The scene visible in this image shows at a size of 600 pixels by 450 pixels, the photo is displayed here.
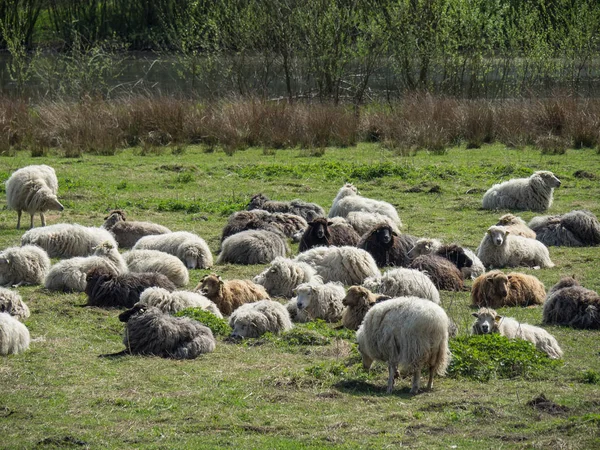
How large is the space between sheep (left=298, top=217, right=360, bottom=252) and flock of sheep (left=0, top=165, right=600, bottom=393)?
2cm

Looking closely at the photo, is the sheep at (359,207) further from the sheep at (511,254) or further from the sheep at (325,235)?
the sheep at (511,254)

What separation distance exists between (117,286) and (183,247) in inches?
93.4

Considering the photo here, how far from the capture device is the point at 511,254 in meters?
13.4

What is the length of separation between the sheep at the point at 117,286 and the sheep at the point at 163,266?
821 mm

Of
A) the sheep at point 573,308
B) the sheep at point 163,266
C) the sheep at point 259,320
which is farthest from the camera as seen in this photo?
the sheep at point 163,266

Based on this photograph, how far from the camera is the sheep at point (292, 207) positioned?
636 inches

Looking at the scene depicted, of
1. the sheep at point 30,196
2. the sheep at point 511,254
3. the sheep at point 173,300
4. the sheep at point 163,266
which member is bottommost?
the sheep at point 511,254

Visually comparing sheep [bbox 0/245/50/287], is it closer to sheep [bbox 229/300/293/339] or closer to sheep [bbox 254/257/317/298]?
sheep [bbox 254/257/317/298]

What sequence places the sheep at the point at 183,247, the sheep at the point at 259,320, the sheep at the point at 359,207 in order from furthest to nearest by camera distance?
the sheep at the point at 359,207 < the sheep at the point at 183,247 < the sheep at the point at 259,320

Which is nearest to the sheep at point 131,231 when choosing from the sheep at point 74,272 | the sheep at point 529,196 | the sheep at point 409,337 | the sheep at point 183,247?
the sheep at point 183,247

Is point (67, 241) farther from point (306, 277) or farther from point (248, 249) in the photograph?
point (306, 277)

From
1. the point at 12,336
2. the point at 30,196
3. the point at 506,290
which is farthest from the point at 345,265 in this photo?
the point at 30,196

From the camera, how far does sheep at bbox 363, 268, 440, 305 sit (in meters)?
10.8

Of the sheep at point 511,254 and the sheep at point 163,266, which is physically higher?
the sheep at point 163,266
